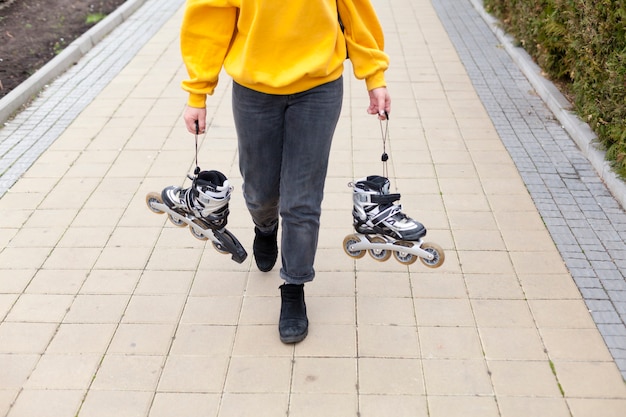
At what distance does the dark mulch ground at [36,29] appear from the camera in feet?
23.4

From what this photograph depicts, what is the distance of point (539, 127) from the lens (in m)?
5.75

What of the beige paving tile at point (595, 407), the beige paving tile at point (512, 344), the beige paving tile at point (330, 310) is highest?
the beige paving tile at point (595, 407)

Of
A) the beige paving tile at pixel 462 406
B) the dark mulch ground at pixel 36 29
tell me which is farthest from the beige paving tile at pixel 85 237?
the dark mulch ground at pixel 36 29

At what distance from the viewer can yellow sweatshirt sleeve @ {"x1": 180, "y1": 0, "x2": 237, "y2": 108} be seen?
2.87m

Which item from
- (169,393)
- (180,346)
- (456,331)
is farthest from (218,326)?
(456,331)

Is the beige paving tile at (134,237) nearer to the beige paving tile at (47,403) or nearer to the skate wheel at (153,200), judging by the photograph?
the skate wheel at (153,200)

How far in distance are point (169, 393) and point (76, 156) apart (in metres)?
2.80

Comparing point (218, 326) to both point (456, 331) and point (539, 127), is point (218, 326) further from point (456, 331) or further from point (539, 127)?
point (539, 127)

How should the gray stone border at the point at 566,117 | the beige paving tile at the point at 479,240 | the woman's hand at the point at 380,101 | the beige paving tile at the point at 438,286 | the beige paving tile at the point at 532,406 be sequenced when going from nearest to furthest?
1. the beige paving tile at the point at 532,406
2. the woman's hand at the point at 380,101
3. the beige paving tile at the point at 438,286
4. the beige paving tile at the point at 479,240
5. the gray stone border at the point at 566,117

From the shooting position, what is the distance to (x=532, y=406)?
2.94m

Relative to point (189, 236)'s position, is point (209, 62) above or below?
above

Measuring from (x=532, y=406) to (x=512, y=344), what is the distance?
41 centimetres

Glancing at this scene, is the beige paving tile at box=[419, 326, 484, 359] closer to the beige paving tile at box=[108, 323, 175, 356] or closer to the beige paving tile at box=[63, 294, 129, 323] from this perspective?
the beige paving tile at box=[108, 323, 175, 356]

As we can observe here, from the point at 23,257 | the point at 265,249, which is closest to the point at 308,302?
the point at 265,249
